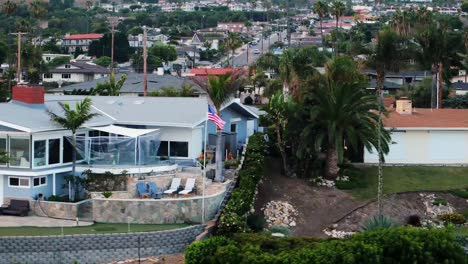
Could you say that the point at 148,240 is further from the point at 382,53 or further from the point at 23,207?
the point at 382,53

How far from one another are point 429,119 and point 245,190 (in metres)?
14.1

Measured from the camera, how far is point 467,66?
65125mm

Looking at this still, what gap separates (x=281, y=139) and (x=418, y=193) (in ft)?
21.7

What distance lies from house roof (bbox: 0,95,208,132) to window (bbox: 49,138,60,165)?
1.77 feet

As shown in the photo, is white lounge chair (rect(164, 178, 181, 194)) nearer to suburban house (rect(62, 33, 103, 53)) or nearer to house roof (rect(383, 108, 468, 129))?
house roof (rect(383, 108, 468, 129))

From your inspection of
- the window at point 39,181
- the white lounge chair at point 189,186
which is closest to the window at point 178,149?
the white lounge chair at point 189,186

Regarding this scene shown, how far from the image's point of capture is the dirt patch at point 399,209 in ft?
117

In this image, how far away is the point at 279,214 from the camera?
35.5m

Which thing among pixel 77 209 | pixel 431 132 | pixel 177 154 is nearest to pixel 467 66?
pixel 431 132

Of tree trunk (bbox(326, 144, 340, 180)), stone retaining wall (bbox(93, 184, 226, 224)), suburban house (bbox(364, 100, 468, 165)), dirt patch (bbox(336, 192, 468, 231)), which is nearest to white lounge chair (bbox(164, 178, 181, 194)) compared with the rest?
stone retaining wall (bbox(93, 184, 226, 224))

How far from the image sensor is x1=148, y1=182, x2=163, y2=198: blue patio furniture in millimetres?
32500

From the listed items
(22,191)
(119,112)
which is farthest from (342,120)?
(22,191)

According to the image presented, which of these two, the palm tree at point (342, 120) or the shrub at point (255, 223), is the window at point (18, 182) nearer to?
the shrub at point (255, 223)

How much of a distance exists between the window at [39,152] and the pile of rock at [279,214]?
28.9ft
